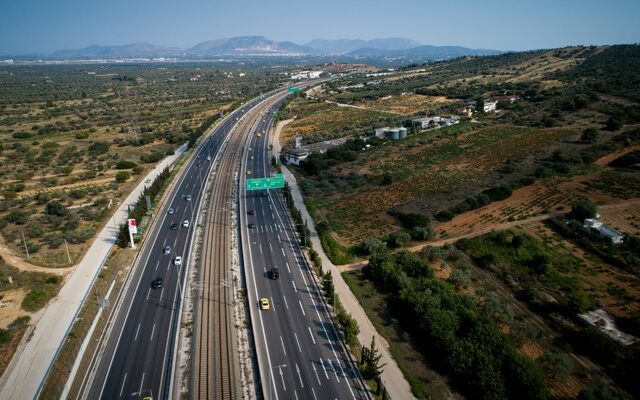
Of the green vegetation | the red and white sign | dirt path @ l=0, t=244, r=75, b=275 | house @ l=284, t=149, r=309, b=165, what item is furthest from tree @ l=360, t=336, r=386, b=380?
house @ l=284, t=149, r=309, b=165

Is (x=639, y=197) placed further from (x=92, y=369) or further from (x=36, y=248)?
(x=36, y=248)

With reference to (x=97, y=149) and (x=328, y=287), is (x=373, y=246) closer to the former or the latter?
(x=328, y=287)

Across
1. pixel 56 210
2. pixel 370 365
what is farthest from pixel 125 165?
pixel 370 365

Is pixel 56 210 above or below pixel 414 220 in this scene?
below

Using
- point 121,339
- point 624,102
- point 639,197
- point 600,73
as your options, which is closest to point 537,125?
point 624,102

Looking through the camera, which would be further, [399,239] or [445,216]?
[445,216]
